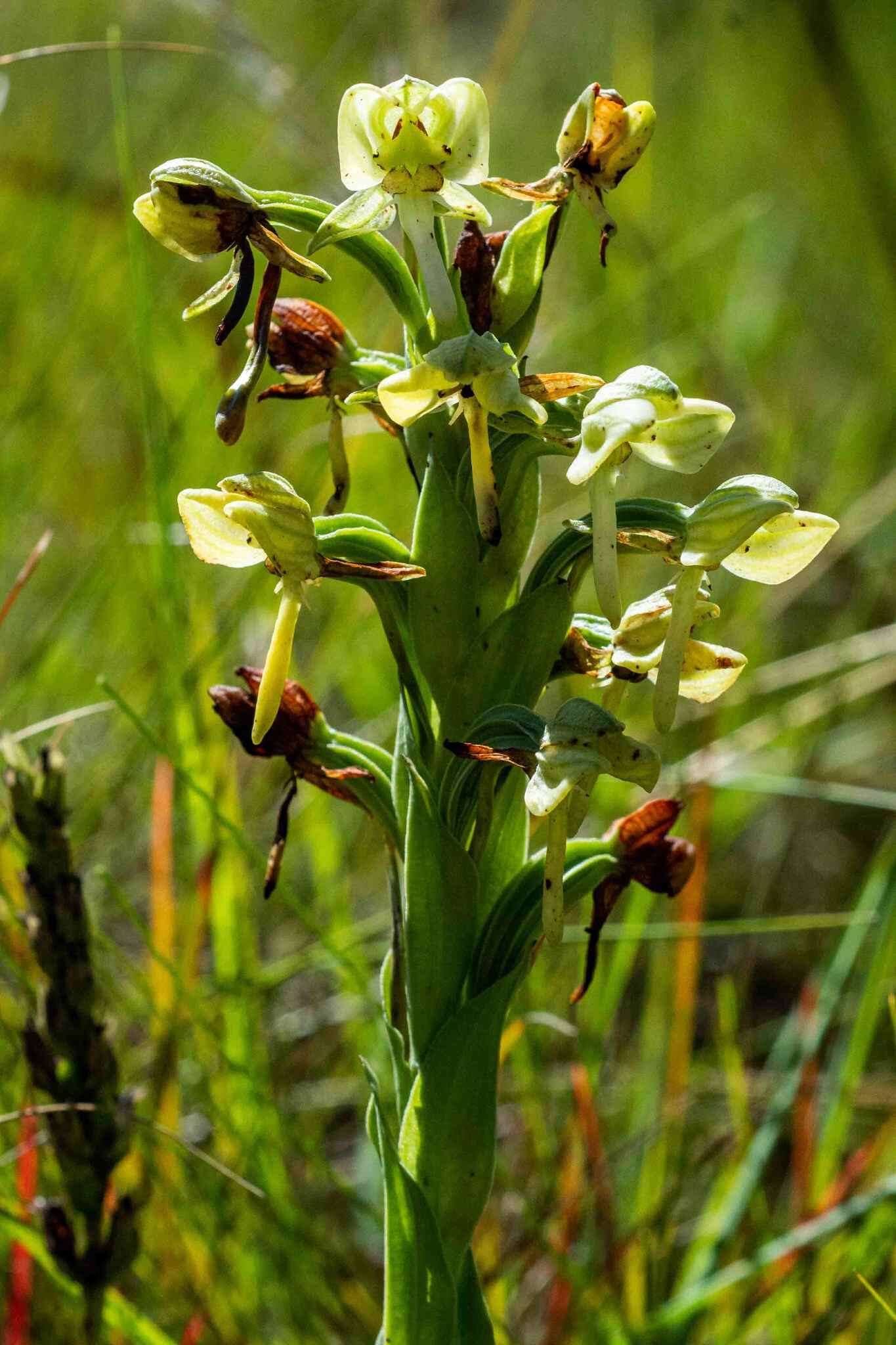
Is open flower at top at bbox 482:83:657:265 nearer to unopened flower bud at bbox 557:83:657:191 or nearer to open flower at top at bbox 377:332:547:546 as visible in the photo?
unopened flower bud at bbox 557:83:657:191

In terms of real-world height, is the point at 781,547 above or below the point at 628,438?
below

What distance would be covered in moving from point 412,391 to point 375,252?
189 mm

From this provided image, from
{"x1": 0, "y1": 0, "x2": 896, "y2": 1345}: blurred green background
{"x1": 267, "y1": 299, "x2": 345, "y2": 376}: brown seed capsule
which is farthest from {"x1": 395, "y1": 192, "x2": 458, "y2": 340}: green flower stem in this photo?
{"x1": 0, "y1": 0, "x2": 896, "y2": 1345}: blurred green background

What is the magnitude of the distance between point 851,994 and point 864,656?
549 millimetres

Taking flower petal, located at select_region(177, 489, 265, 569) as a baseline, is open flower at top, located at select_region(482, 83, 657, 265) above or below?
above

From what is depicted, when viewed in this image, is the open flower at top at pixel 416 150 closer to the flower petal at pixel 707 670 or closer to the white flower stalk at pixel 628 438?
the white flower stalk at pixel 628 438

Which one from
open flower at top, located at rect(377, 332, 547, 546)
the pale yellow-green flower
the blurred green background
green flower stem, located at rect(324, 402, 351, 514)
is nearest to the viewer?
open flower at top, located at rect(377, 332, 547, 546)

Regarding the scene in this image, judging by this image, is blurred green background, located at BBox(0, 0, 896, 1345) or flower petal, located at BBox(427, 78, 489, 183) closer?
flower petal, located at BBox(427, 78, 489, 183)

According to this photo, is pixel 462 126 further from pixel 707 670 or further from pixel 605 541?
pixel 707 670

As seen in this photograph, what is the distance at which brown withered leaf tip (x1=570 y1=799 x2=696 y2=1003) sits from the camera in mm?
1024

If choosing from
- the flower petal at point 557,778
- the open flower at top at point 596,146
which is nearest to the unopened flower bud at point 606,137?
the open flower at top at point 596,146

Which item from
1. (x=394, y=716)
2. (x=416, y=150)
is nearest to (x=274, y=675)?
(x=416, y=150)

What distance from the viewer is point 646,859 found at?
1.04m

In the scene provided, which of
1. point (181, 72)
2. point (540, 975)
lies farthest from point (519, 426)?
point (181, 72)
